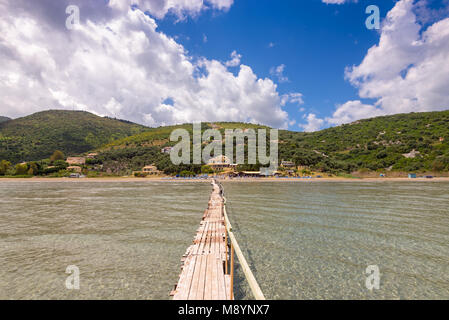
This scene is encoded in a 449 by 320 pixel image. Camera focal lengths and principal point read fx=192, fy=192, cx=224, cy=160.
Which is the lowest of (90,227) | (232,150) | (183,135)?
(90,227)

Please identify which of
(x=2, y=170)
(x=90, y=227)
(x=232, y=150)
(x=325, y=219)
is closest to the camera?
(x=90, y=227)

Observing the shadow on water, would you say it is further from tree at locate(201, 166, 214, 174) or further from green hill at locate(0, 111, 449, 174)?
tree at locate(201, 166, 214, 174)

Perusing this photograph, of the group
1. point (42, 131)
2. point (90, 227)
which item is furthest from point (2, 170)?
point (90, 227)

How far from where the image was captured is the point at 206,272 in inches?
211

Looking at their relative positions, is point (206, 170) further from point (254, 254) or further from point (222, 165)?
point (254, 254)

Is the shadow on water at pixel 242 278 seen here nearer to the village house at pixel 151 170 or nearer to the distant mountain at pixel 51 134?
the village house at pixel 151 170

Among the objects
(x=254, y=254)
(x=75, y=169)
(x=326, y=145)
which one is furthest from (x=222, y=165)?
(x=254, y=254)

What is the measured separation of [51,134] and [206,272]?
579ft

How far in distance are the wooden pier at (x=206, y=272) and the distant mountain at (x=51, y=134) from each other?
460 feet
